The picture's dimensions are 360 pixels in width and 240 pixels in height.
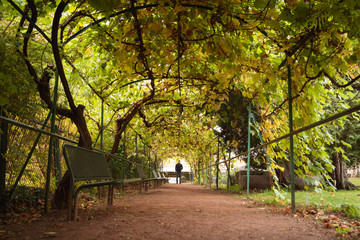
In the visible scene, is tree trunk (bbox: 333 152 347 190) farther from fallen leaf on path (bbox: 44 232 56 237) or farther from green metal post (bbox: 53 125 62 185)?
fallen leaf on path (bbox: 44 232 56 237)

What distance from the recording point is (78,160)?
3.16 meters

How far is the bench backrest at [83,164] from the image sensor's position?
2885mm

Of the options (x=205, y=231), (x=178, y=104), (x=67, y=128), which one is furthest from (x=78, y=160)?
(x=178, y=104)

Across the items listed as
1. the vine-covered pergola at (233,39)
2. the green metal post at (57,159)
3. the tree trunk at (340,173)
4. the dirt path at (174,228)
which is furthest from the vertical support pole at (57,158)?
the tree trunk at (340,173)

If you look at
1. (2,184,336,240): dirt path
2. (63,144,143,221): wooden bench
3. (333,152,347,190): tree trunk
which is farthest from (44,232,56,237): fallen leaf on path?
(333,152,347,190): tree trunk

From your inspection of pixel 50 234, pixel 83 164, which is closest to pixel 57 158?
pixel 83 164

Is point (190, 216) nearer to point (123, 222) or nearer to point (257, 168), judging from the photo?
point (123, 222)

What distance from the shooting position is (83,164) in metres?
3.30

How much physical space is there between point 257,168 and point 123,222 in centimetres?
761

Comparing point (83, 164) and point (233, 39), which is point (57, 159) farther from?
point (233, 39)

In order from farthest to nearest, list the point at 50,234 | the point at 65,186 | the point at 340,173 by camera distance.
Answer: the point at 340,173, the point at 65,186, the point at 50,234

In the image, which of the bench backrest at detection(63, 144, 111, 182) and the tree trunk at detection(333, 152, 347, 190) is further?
the tree trunk at detection(333, 152, 347, 190)

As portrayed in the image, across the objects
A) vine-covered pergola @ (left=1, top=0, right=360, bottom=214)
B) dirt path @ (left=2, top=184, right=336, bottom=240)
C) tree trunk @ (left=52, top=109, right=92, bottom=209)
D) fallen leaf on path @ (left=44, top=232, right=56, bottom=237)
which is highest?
vine-covered pergola @ (left=1, top=0, right=360, bottom=214)

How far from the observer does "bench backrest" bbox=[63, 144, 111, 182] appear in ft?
9.46
